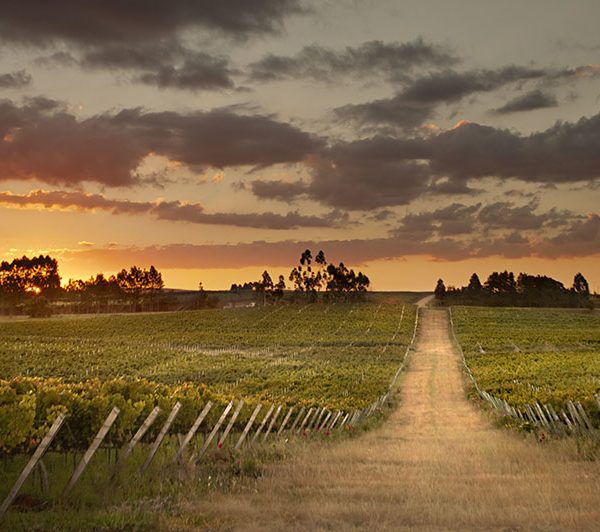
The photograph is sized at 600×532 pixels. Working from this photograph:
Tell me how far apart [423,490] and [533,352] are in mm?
80104

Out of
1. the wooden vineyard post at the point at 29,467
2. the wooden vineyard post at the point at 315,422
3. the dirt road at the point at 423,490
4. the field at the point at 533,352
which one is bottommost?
the field at the point at 533,352

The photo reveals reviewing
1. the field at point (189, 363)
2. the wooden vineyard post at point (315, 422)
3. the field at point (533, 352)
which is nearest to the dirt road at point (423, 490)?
the wooden vineyard post at point (315, 422)

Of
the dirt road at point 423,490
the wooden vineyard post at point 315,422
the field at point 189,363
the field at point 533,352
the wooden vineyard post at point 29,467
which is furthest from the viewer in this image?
the field at point 533,352

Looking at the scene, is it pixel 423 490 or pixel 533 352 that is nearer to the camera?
pixel 423 490

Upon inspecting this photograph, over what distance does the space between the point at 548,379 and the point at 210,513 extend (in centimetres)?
4672

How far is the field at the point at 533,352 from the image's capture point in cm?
4142

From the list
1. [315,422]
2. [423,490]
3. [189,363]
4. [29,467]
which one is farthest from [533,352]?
[29,467]

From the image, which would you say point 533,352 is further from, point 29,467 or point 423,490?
point 29,467

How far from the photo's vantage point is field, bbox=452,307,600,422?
4142cm

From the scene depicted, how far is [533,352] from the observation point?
87.5m

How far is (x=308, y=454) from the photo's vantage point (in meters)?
18.7

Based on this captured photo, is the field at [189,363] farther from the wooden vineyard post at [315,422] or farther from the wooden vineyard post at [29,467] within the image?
the wooden vineyard post at [315,422]

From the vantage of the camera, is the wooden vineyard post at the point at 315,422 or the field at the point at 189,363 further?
the wooden vineyard post at the point at 315,422

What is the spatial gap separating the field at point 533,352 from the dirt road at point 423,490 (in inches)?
348
